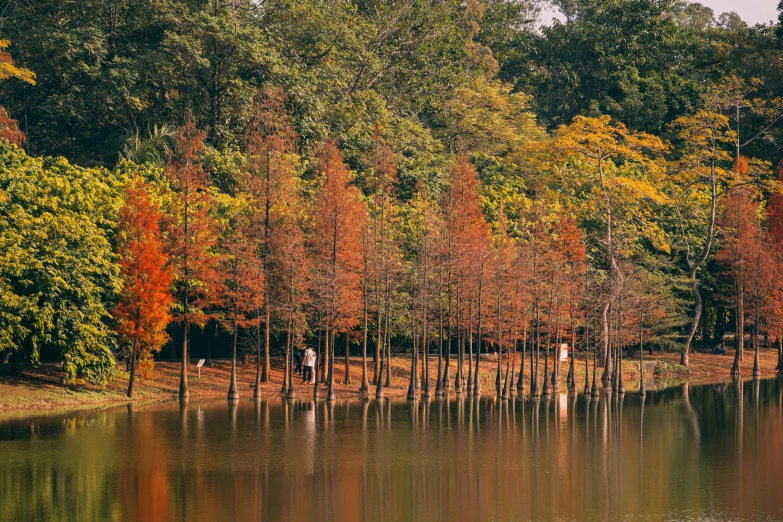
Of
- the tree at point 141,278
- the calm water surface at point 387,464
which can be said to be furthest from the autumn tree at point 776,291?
the tree at point 141,278

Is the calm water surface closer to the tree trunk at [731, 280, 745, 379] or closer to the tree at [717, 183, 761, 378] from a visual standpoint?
the tree trunk at [731, 280, 745, 379]

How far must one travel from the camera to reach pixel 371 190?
79750mm

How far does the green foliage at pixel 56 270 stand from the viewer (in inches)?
2140

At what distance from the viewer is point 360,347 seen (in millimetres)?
82062

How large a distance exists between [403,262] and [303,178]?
1120 centimetres

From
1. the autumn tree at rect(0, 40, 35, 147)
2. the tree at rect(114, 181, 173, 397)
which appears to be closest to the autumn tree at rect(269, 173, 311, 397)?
the tree at rect(114, 181, 173, 397)

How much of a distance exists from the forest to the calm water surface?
6.98m

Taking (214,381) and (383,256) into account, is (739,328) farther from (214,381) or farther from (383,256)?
(214,381)

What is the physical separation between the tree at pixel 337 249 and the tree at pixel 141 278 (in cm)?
888

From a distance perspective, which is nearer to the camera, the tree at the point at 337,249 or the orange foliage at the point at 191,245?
the orange foliage at the point at 191,245

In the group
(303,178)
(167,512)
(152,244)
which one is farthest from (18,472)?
(303,178)

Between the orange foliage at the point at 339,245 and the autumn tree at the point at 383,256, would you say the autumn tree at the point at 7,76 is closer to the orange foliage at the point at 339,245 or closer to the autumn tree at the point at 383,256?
the orange foliage at the point at 339,245

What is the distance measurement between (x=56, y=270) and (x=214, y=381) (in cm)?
1427

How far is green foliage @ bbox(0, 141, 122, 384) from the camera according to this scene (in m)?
54.3
